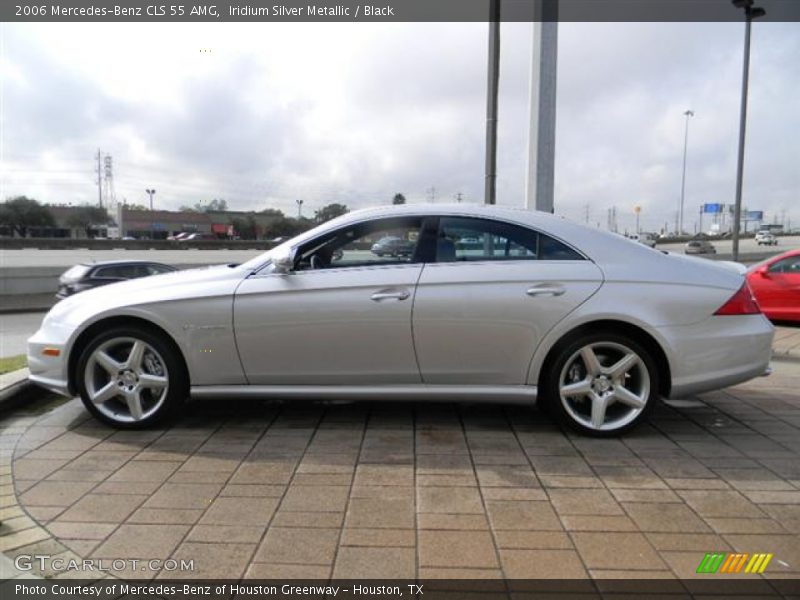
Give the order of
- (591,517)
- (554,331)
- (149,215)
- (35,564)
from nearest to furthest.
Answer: (35,564)
(591,517)
(554,331)
(149,215)

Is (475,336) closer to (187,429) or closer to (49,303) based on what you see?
(187,429)

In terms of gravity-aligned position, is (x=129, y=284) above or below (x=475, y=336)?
above

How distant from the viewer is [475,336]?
4.01 metres

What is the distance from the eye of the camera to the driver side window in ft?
13.9

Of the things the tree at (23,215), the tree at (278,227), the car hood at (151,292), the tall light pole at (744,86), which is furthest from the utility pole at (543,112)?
the tree at (278,227)

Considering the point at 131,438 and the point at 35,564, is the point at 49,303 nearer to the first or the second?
the point at 131,438

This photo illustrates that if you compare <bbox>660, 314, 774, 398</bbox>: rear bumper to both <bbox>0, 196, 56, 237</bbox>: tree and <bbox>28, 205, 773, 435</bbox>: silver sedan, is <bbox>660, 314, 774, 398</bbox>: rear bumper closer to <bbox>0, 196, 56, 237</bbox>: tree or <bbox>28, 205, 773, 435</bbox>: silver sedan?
<bbox>28, 205, 773, 435</bbox>: silver sedan

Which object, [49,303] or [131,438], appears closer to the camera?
[131,438]

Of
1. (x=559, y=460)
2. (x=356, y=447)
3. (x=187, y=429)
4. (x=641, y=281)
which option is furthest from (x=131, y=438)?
(x=641, y=281)

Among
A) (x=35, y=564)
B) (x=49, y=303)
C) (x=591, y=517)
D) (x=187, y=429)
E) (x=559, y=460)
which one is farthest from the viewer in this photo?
(x=49, y=303)

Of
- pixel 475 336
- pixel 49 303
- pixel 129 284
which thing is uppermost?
pixel 129 284

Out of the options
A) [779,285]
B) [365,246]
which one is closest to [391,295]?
[365,246]

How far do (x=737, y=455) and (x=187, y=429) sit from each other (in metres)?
3.65

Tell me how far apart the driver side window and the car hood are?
0.49m
